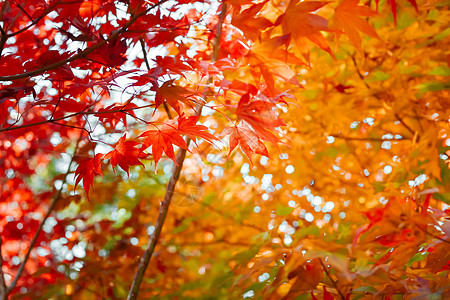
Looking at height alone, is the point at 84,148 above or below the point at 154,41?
above

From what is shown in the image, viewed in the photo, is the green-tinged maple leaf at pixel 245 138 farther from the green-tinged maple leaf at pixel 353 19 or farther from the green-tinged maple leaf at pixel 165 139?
the green-tinged maple leaf at pixel 353 19

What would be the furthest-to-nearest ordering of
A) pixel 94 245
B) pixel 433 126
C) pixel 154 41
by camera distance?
pixel 94 245
pixel 433 126
pixel 154 41

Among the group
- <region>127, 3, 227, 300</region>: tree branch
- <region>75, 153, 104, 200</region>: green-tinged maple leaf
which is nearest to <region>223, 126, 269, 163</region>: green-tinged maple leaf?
<region>127, 3, 227, 300</region>: tree branch

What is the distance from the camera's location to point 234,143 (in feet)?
2.49

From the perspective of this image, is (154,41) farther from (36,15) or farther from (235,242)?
(235,242)

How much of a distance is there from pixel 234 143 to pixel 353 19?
307 millimetres

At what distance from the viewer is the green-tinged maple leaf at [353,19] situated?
64cm

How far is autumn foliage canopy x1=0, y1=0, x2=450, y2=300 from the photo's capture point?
66cm

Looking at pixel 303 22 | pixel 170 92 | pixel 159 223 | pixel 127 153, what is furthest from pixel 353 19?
pixel 159 223

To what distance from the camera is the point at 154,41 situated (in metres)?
0.96

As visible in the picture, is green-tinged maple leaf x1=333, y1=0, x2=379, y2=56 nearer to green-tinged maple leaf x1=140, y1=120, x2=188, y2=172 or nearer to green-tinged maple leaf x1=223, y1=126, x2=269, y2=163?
green-tinged maple leaf x1=223, y1=126, x2=269, y2=163

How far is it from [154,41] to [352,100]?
2.45 feet

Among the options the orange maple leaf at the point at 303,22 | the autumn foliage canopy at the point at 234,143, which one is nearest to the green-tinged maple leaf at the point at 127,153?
the autumn foliage canopy at the point at 234,143

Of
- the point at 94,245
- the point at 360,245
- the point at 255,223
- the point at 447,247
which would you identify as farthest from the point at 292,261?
the point at 94,245
